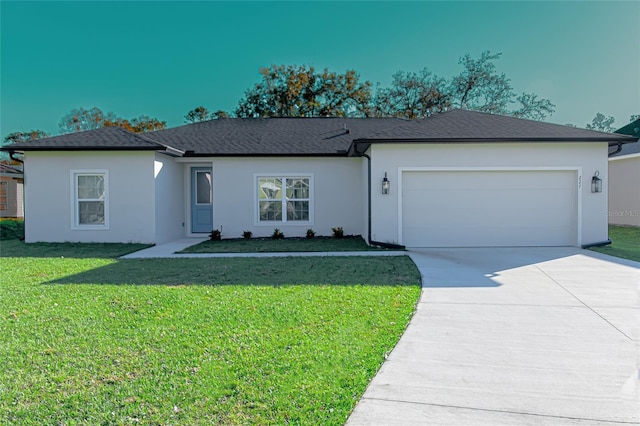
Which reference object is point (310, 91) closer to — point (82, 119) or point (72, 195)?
point (72, 195)

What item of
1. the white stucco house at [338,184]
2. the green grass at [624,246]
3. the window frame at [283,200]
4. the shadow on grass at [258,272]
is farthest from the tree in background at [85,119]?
the green grass at [624,246]

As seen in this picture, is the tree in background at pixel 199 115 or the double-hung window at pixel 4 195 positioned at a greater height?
the tree in background at pixel 199 115

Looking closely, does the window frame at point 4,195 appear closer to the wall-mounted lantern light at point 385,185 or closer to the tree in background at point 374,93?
the tree in background at point 374,93

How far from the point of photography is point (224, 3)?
51.7ft

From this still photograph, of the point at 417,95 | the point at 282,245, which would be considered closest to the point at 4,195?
the point at 282,245

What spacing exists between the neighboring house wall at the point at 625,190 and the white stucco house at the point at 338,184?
7731 mm

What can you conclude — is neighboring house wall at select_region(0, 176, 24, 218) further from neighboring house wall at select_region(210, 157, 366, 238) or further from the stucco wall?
the stucco wall

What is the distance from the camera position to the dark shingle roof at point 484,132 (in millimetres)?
10133

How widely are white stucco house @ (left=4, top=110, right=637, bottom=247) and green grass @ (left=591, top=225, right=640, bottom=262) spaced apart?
498mm

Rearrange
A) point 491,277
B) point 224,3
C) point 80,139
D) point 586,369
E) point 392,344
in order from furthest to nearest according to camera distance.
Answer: point 224,3 → point 80,139 → point 491,277 → point 392,344 → point 586,369

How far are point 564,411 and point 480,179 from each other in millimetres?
8599

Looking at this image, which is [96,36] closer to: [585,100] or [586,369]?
[586,369]

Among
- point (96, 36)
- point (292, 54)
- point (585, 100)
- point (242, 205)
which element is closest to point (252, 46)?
point (292, 54)

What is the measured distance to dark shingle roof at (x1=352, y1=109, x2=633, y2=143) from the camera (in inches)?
399
